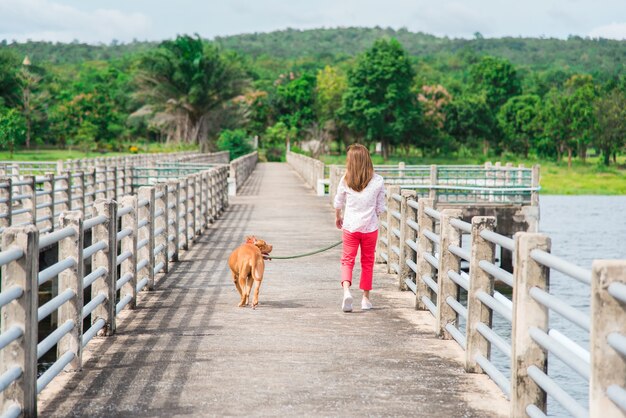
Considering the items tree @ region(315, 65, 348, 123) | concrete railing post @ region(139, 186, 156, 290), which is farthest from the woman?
tree @ region(315, 65, 348, 123)

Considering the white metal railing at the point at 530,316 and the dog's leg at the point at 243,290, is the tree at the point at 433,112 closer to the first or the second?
the dog's leg at the point at 243,290

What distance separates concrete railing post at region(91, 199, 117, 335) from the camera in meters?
8.50

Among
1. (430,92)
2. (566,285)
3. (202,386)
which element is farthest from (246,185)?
(430,92)

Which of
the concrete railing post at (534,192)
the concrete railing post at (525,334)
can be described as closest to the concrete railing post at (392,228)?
the concrete railing post at (525,334)

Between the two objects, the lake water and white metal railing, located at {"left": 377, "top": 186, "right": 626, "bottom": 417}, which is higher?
white metal railing, located at {"left": 377, "top": 186, "right": 626, "bottom": 417}

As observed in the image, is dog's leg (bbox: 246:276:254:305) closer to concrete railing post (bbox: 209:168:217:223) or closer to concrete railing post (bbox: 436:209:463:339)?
concrete railing post (bbox: 436:209:463:339)

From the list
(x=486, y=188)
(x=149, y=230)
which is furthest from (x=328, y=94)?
(x=149, y=230)

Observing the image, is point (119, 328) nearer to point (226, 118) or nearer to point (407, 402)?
point (407, 402)

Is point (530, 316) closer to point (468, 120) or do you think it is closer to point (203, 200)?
point (203, 200)

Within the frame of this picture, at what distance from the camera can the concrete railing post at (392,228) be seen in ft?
42.5

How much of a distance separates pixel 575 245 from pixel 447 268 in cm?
3166

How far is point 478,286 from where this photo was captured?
23.4 feet

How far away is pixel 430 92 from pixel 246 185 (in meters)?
65.7

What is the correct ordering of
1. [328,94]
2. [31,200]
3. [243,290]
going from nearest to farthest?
[243,290]
[31,200]
[328,94]
